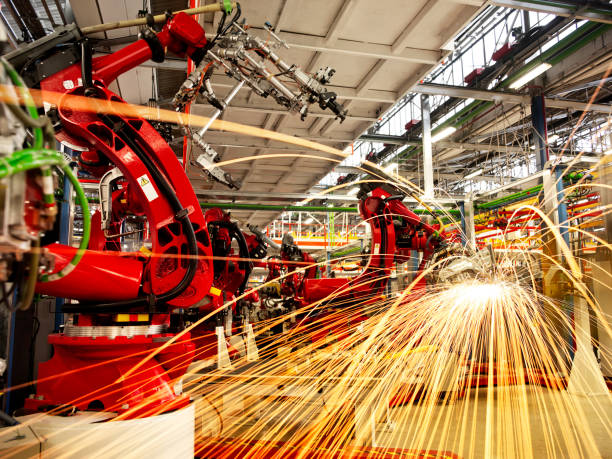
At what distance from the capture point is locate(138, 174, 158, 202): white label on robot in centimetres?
257

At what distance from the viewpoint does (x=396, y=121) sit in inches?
474

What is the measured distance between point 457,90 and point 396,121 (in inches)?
188

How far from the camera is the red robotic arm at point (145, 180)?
2.41 meters

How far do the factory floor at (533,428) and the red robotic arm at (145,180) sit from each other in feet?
7.44

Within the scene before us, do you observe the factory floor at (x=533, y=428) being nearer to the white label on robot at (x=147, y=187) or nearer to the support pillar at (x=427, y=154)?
the white label on robot at (x=147, y=187)

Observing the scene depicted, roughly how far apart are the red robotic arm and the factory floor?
227 centimetres

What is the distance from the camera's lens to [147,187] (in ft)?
8.46

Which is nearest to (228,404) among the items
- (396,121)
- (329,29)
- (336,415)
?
(336,415)

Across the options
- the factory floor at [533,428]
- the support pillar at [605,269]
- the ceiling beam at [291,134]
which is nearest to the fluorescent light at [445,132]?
the ceiling beam at [291,134]

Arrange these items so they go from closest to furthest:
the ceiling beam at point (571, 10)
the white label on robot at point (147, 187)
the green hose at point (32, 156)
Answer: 1. the green hose at point (32, 156)
2. the white label on robot at point (147, 187)
3. the ceiling beam at point (571, 10)

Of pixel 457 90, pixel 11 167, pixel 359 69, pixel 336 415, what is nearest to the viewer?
pixel 11 167

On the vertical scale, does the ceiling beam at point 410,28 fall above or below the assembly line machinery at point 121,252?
above

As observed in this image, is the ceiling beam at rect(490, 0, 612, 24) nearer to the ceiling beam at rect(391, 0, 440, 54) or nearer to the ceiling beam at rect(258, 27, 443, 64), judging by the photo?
the ceiling beam at rect(258, 27, 443, 64)

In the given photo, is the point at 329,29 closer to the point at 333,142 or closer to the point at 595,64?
the point at 333,142
